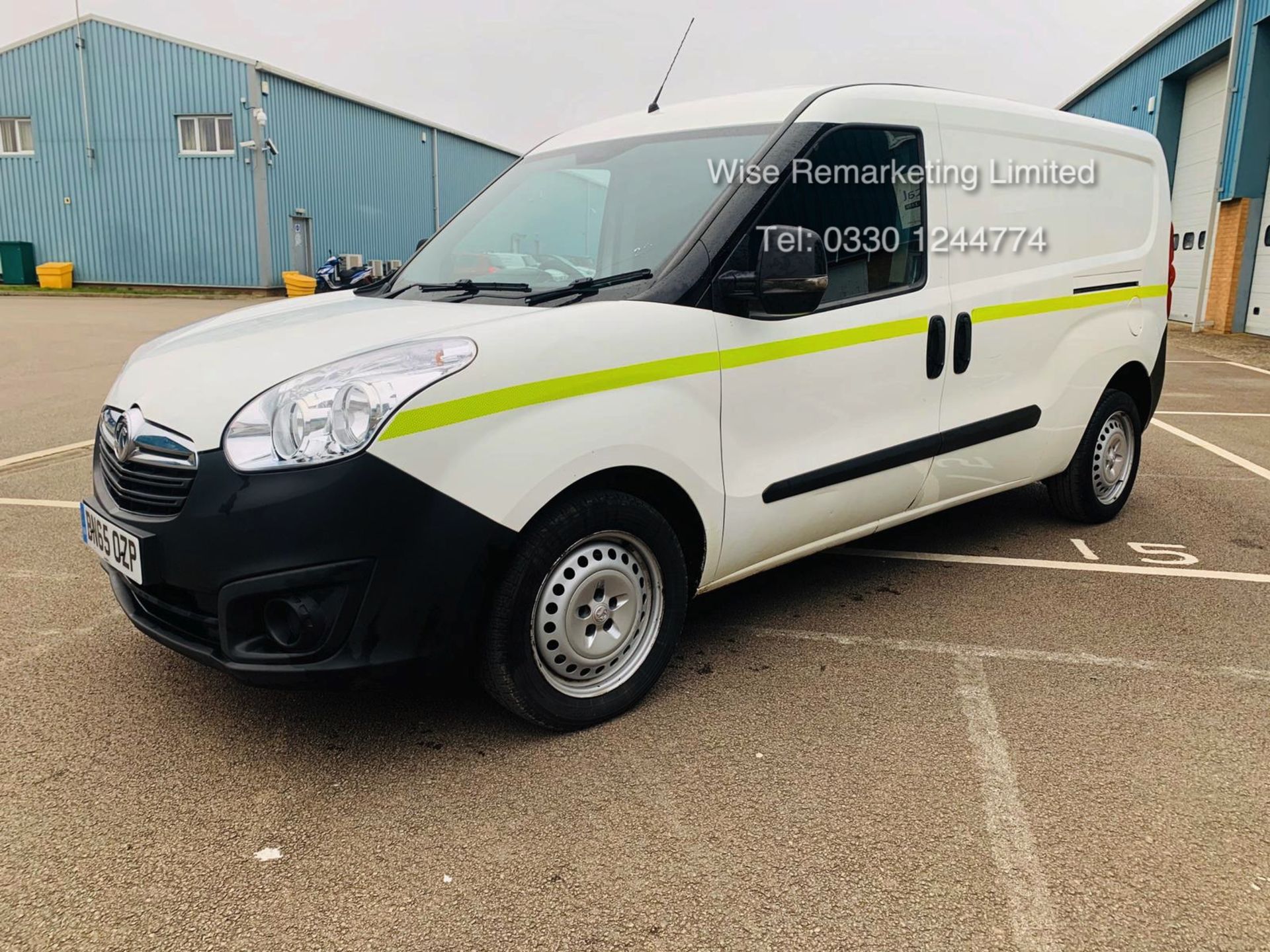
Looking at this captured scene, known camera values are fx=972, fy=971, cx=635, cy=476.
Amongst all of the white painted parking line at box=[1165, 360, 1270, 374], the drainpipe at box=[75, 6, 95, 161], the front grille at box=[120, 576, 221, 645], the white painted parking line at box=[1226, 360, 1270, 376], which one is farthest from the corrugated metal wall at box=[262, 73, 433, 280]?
the front grille at box=[120, 576, 221, 645]

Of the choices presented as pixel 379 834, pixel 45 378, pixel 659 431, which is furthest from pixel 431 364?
pixel 45 378

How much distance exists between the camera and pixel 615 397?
8.91 feet

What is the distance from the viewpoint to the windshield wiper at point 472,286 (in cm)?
314

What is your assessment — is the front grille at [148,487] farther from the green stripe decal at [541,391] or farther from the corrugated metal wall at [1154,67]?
the corrugated metal wall at [1154,67]

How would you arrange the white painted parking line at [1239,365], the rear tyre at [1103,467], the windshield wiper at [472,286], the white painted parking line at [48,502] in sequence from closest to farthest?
the windshield wiper at [472,286] → the rear tyre at [1103,467] → the white painted parking line at [48,502] → the white painted parking line at [1239,365]

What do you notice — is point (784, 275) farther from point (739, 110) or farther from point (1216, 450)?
point (1216, 450)

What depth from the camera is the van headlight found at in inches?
92.2

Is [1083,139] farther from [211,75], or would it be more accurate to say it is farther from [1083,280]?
[211,75]

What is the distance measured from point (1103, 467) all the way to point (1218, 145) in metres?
16.6

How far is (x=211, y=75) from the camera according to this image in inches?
1009

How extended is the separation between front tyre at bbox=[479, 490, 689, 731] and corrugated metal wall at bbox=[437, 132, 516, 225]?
107 ft

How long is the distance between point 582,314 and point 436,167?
34464mm

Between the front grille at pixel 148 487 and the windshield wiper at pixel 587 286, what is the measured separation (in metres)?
1.07

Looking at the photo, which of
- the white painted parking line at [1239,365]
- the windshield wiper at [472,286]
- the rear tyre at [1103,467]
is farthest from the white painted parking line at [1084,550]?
the white painted parking line at [1239,365]
